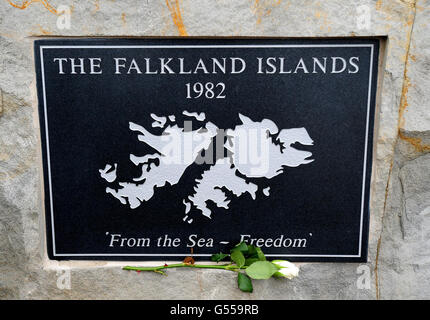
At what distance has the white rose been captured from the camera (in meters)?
1.20

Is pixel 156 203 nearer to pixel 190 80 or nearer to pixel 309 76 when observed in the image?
pixel 190 80

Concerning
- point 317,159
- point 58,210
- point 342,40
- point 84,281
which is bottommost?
point 84,281

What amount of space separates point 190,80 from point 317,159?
1.48ft

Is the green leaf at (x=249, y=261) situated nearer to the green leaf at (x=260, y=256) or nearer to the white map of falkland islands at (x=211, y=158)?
the green leaf at (x=260, y=256)

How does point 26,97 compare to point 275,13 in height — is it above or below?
below

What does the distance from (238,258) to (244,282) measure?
0.08 metres

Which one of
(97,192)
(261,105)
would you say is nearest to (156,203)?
(97,192)

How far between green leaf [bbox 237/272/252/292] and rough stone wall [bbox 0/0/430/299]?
3cm

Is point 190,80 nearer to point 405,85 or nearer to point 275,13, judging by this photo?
point 275,13

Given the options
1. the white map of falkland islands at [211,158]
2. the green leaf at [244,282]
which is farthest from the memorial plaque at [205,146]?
the green leaf at [244,282]

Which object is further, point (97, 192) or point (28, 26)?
point (97, 192)

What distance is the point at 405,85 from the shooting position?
1147 mm

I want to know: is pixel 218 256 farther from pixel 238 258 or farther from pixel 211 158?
pixel 211 158

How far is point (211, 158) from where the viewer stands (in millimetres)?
1233
